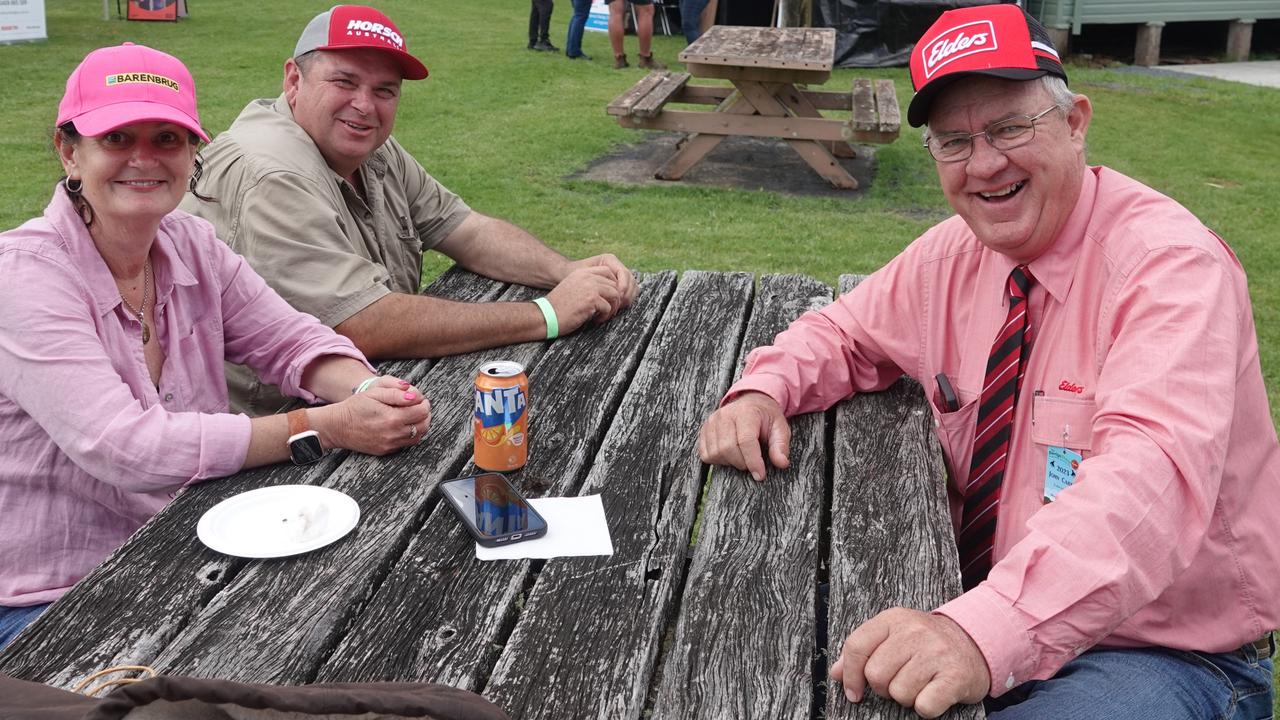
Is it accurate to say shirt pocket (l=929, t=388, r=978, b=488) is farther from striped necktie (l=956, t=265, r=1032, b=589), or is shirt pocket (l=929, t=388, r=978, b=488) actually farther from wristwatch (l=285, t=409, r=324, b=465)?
wristwatch (l=285, t=409, r=324, b=465)

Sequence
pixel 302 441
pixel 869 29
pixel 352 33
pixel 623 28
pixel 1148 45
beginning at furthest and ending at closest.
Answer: pixel 1148 45
pixel 869 29
pixel 623 28
pixel 352 33
pixel 302 441

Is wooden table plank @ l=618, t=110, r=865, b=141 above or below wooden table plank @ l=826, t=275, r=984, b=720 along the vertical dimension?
below

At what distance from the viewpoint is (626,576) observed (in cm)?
198

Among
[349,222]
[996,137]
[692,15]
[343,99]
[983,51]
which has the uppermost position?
[983,51]

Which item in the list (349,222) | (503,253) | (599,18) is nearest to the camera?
(349,222)

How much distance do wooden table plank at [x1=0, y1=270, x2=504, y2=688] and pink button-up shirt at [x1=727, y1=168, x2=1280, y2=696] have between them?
3.81ft

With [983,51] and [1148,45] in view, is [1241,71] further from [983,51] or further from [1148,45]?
[983,51]

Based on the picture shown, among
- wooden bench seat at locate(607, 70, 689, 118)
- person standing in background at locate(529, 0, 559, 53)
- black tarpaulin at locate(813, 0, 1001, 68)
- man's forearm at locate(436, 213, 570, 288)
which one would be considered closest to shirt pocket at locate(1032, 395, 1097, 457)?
man's forearm at locate(436, 213, 570, 288)

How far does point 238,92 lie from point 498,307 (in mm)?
9192

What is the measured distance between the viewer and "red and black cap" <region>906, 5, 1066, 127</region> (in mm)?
2201

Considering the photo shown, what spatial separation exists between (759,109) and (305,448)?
661 centimetres

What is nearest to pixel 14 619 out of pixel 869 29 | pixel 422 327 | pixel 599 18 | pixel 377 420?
pixel 377 420

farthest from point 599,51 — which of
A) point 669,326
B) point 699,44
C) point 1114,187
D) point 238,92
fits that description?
point 1114,187

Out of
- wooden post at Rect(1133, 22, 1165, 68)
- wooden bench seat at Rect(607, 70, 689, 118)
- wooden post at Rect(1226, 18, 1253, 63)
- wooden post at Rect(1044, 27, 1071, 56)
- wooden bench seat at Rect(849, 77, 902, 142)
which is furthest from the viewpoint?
wooden post at Rect(1226, 18, 1253, 63)
